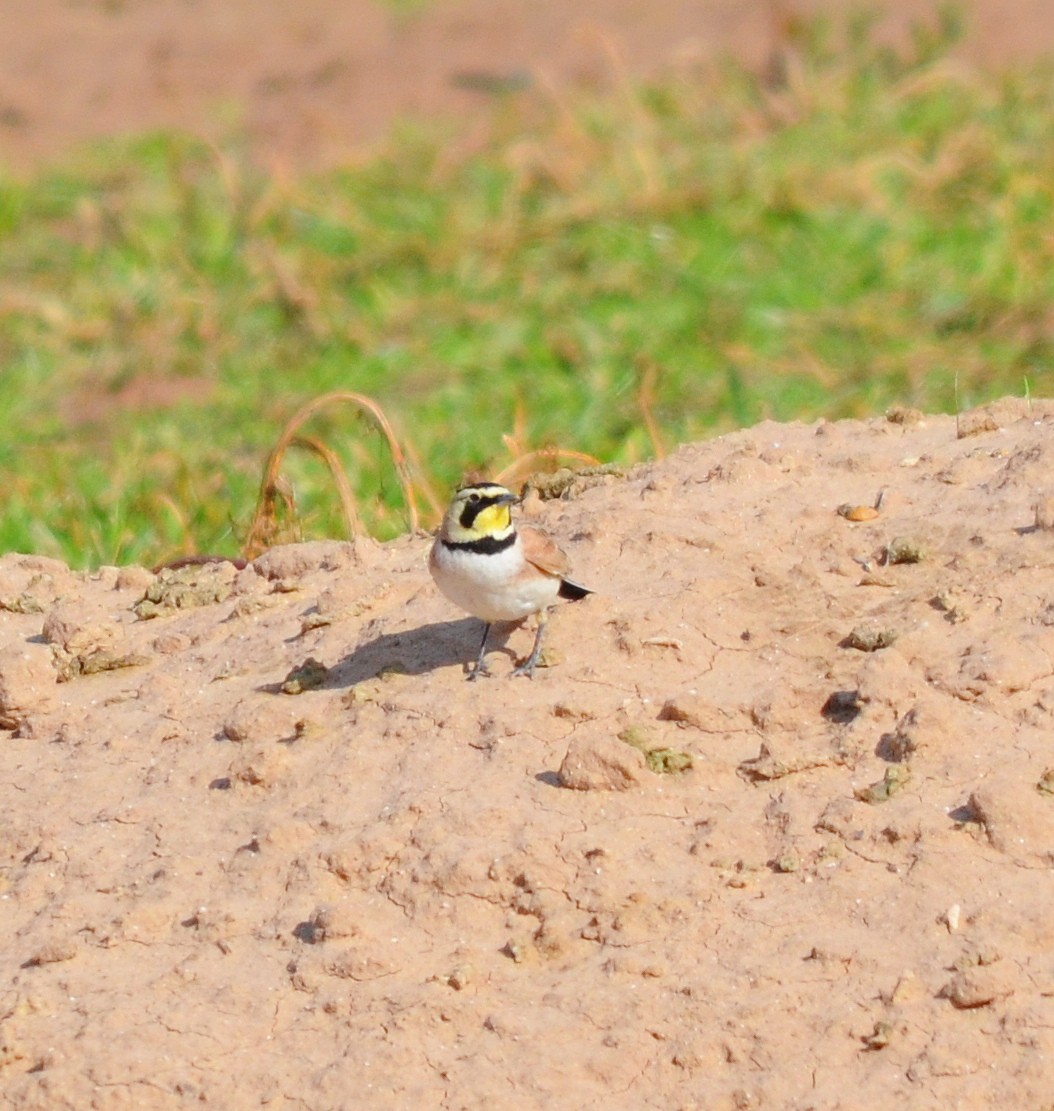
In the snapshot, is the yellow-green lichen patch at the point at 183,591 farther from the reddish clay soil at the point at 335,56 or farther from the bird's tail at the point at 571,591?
the reddish clay soil at the point at 335,56

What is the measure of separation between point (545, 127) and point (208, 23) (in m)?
5.30

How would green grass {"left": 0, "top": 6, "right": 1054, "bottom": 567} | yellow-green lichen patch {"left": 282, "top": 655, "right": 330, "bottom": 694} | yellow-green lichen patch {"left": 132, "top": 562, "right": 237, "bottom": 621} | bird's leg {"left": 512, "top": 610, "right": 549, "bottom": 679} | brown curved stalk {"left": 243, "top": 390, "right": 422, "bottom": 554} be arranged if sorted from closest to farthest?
bird's leg {"left": 512, "top": 610, "right": 549, "bottom": 679} < yellow-green lichen patch {"left": 282, "top": 655, "right": 330, "bottom": 694} < yellow-green lichen patch {"left": 132, "top": 562, "right": 237, "bottom": 621} < brown curved stalk {"left": 243, "top": 390, "right": 422, "bottom": 554} < green grass {"left": 0, "top": 6, "right": 1054, "bottom": 567}

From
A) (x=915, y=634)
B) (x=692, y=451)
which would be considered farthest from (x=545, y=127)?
(x=915, y=634)

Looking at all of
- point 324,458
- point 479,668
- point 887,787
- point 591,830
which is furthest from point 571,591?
point 324,458

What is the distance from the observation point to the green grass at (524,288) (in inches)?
324

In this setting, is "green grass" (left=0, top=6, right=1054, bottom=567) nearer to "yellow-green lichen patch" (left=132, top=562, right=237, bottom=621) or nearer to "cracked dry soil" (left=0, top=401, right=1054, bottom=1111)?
"yellow-green lichen patch" (left=132, top=562, right=237, bottom=621)

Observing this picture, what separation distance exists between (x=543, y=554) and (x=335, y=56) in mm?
12377

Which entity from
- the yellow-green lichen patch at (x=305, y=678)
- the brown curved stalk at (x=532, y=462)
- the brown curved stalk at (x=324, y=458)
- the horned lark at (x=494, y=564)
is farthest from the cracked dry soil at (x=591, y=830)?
the brown curved stalk at (x=532, y=462)

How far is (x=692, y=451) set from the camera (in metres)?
5.26

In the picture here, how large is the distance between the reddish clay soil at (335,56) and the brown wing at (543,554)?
9.29 m

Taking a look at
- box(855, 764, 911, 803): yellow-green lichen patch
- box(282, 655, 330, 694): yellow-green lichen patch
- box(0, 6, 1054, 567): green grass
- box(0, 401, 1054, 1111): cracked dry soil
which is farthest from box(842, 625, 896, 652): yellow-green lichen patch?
box(0, 6, 1054, 567): green grass

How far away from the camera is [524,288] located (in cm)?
1057

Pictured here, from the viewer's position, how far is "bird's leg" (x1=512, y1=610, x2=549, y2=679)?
4234 millimetres

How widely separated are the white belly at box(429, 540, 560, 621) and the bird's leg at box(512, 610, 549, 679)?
0.06 metres
